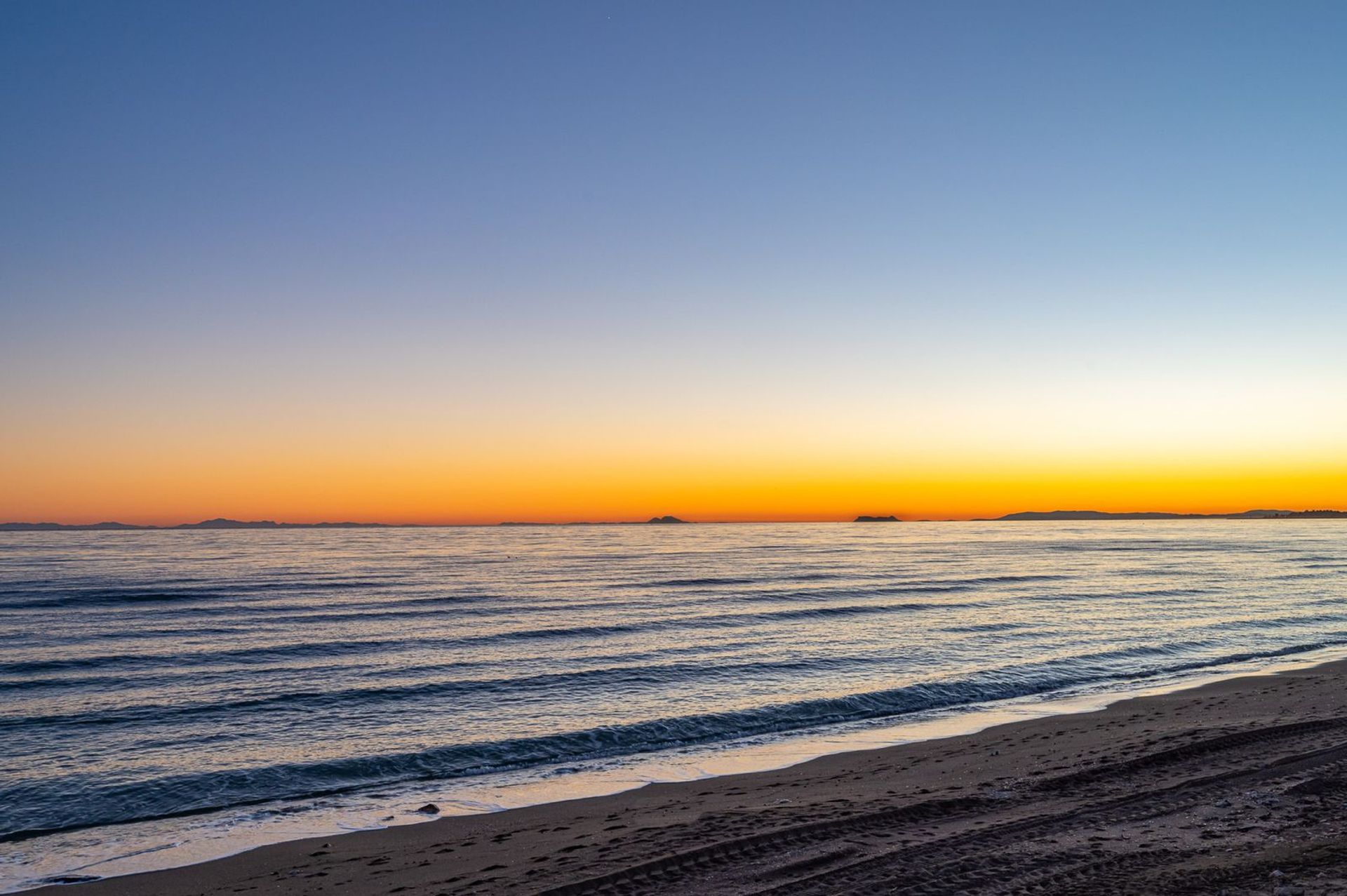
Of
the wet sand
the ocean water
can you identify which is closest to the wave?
the ocean water

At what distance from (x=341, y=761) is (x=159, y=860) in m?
4.43

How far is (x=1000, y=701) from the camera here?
63.4ft

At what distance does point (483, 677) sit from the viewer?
2172 centimetres

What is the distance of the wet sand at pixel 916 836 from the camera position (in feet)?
23.0

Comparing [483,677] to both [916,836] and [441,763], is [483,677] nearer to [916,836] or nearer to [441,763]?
[441,763]

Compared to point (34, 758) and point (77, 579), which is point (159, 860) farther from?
point (77, 579)

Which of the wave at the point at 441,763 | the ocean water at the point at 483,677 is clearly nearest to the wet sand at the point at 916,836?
the ocean water at the point at 483,677

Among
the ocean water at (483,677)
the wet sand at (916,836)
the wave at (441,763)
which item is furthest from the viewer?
the ocean water at (483,677)

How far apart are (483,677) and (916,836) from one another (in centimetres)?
1562

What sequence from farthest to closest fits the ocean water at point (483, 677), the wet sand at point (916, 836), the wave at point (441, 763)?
the ocean water at point (483, 677) < the wave at point (441, 763) < the wet sand at point (916, 836)

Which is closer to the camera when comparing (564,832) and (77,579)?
(564,832)

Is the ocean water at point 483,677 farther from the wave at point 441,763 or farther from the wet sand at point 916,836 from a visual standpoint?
the wet sand at point 916,836

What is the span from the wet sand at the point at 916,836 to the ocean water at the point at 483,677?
59.2 inches

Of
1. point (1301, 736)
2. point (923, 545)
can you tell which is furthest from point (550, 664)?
point (923, 545)
